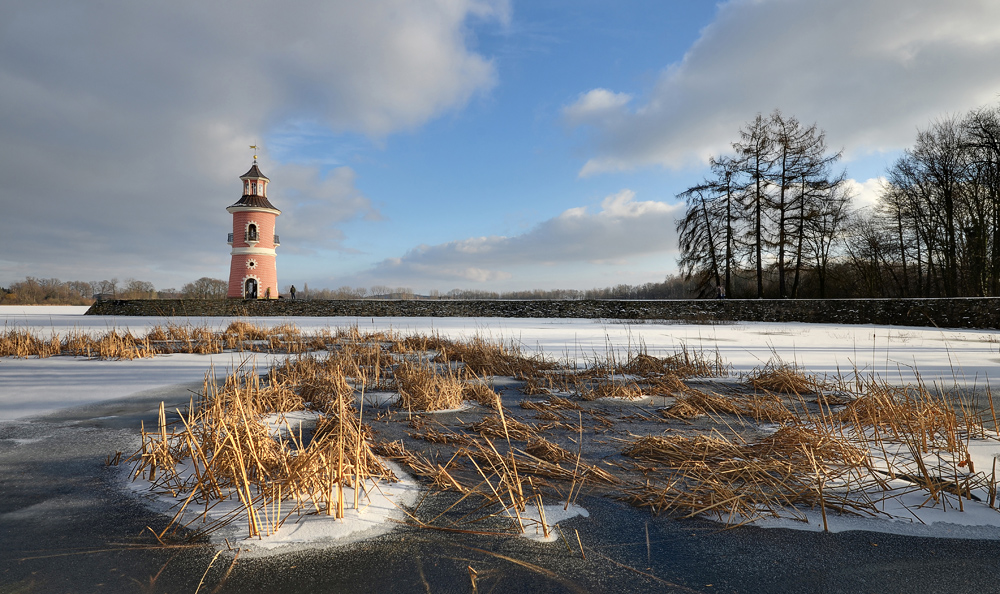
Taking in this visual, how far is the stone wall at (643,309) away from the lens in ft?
53.1

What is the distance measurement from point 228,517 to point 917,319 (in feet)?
69.5

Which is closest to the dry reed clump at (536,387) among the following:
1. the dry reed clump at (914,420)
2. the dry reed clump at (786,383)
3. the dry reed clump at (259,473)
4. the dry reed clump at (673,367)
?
the dry reed clump at (673,367)

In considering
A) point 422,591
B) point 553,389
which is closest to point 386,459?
point 422,591

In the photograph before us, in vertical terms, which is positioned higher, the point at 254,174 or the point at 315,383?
the point at 254,174

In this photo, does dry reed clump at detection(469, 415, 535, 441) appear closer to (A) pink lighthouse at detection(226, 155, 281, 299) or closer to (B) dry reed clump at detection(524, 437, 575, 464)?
(B) dry reed clump at detection(524, 437, 575, 464)

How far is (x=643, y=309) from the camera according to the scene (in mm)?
21094

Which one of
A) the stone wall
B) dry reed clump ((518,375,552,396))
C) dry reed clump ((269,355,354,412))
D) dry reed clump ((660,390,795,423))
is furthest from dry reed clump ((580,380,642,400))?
the stone wall

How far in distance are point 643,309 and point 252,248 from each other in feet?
73.6

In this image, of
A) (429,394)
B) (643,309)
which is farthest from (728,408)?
(643,309)

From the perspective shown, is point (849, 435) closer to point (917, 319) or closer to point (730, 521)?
point (730, 521)

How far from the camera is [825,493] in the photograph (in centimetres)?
258

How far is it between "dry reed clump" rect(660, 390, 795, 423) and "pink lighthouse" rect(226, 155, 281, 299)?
2808cm

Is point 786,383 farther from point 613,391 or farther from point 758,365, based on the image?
point 613,391

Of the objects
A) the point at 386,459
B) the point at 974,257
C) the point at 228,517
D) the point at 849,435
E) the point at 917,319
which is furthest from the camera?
the point at 974,257
